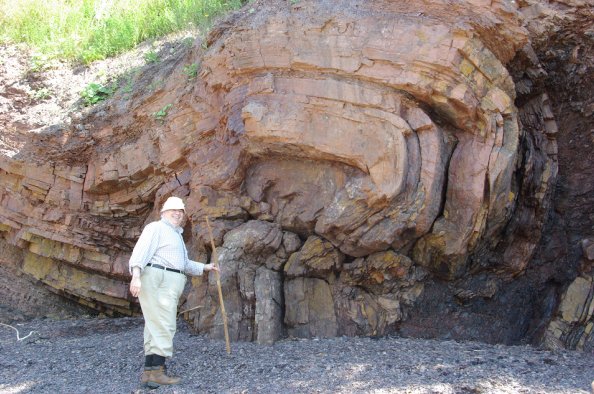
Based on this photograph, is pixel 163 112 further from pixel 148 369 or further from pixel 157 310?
pixel 148 369

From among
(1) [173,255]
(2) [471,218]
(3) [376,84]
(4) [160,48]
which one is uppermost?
(4) [160,48]

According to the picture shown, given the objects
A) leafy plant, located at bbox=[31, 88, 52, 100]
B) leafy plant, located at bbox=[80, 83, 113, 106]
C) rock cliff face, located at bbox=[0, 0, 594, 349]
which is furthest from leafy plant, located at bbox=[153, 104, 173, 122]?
leafy plant, located at bbox=[31, 88, 52, 100]

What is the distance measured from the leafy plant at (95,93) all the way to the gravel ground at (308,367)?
3.67 metres

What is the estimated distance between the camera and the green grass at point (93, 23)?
10.4 metres

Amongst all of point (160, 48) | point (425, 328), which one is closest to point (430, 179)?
point (425, 328)

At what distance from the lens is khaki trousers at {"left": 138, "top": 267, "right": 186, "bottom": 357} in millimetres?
5645

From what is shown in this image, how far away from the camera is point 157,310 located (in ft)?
18.5

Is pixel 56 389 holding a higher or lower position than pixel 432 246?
lower

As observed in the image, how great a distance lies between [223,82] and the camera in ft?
26.2

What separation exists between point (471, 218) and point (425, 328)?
4.73 ft

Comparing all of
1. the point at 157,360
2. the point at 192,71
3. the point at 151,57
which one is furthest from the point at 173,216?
the point at 151,57

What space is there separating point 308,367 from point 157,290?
5.09ft

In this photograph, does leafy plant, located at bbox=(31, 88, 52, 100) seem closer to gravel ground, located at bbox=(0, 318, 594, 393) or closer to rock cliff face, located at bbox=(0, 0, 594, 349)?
rock cliff face, located at bbox=(0, 0, 594, 349)

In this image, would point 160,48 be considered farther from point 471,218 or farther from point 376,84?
point 471,218
